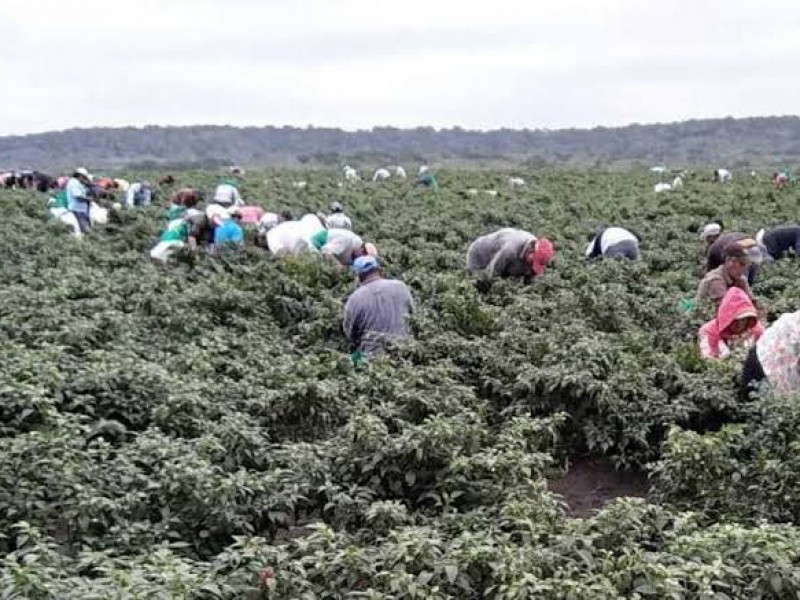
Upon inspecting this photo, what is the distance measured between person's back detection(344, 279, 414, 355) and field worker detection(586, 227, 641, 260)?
5.67 m

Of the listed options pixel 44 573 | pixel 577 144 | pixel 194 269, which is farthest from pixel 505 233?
pixel 577 144

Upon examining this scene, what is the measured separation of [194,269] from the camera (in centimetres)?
1337

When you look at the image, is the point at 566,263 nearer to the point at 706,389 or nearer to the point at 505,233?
the point at 505,233

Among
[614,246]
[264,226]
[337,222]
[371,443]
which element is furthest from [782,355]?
[264,226]

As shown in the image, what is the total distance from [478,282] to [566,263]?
2416 mm

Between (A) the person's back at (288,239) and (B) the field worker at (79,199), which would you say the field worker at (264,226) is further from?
(B) the field worker at (79,199)

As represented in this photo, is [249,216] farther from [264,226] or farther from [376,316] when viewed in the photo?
[376,316]

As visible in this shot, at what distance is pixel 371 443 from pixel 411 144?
126323mm

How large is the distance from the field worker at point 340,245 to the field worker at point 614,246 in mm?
A: 3218

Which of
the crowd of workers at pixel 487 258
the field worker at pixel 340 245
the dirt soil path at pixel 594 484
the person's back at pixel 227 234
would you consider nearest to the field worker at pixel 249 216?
the crowd of workers at pixel 487 258

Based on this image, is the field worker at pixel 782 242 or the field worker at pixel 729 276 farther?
the field worker at pixel 782 242

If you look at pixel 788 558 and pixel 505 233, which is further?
pixel 505 233

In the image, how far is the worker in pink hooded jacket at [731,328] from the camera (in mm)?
7832

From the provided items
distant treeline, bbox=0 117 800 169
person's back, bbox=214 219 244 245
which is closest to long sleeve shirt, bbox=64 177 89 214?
person's back, bbox=214 219 244 245
